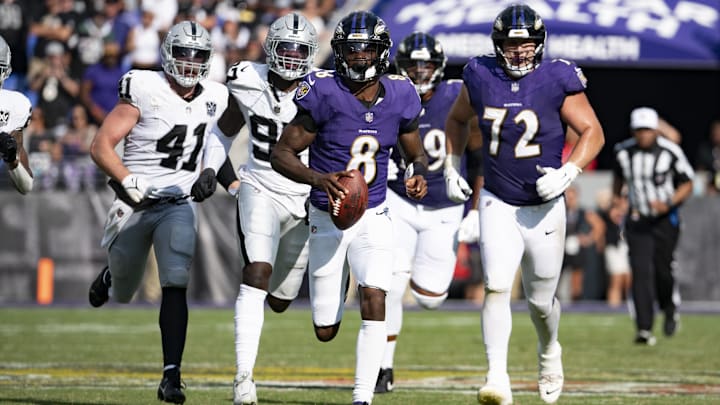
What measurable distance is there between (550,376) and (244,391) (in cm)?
170

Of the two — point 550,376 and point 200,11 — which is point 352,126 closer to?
point 550,376

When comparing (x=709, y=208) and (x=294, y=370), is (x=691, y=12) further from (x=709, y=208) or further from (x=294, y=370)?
(x=294, y=370)

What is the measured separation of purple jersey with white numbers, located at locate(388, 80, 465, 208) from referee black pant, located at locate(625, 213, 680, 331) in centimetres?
345

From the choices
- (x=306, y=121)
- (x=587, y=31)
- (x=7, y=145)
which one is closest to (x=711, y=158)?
(x=587, y=31)

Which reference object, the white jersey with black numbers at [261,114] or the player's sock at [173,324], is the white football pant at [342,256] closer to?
the white jersey with black numbers at [261,114]

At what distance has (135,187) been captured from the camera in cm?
663

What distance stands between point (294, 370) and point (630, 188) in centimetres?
403

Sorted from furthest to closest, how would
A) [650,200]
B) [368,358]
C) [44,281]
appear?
[44,281] → [650,200] → [368,358]

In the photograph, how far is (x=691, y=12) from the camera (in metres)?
18.2

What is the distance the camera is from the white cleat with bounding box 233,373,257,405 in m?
6.12

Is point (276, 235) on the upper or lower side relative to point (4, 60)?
lower

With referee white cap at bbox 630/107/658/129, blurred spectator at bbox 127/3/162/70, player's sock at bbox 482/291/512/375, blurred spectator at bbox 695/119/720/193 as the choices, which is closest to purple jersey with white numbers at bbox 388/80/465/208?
player's sock at bbox 482/291/512/375

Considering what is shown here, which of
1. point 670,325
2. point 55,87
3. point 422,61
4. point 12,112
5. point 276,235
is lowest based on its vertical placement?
point 670,325

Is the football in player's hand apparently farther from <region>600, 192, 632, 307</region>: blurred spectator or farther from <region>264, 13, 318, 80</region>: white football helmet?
<region>600, 192, 632, 307</region>: blurred spectator
